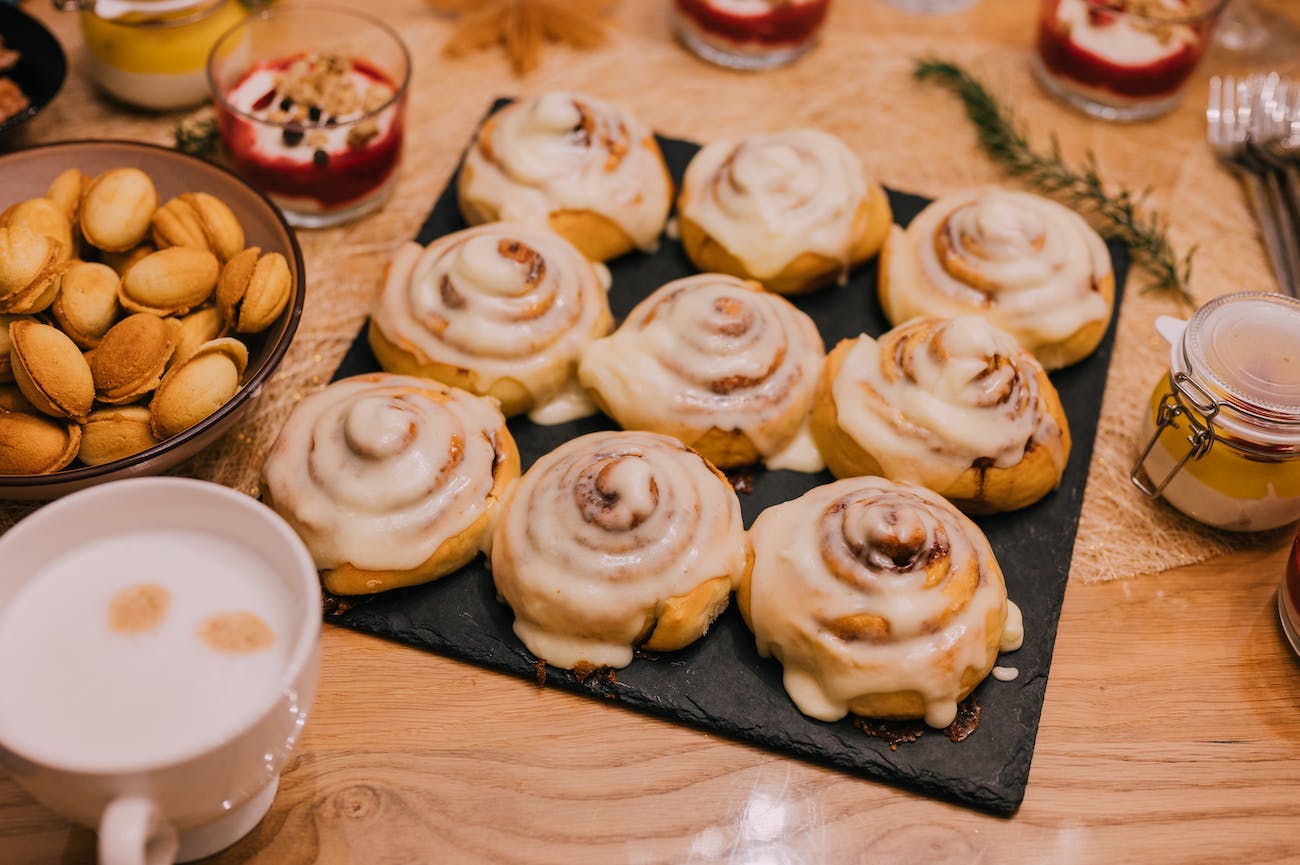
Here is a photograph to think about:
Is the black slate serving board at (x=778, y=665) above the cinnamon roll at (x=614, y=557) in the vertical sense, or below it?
below

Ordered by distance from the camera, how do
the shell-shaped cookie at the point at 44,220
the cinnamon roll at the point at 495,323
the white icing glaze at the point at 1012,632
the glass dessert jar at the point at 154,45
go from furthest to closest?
the glass dessert jar at the point at 154,45 < the cinnamon roll at the point at 495,323 < the shell-shaped cookie at the point at 44,220 < the white icing glaze at the point at 1012,632

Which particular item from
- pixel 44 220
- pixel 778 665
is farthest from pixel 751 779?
pixel 44 220

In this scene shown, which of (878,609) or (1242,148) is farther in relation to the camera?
(1242,148)

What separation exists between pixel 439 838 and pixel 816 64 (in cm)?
249

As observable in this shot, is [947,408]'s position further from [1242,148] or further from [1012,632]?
[1242,148]

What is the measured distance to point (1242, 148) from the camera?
3010 millimetres

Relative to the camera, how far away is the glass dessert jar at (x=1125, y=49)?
297 centimetres

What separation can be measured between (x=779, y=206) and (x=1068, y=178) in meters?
0.92

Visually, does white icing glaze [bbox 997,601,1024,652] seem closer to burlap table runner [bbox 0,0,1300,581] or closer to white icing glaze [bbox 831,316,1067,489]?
white icing glaze [bbox 831,316,1067,489]

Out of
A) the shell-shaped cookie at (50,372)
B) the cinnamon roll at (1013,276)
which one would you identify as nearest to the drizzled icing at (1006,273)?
the cinnamon roll at (1013,276)

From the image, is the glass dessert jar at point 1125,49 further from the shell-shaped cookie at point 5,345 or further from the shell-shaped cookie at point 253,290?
the shell-shaped cookie at point 5,345

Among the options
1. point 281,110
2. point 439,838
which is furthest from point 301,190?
point 439,838

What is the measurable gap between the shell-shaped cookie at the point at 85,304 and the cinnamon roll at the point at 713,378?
A: 909 mm

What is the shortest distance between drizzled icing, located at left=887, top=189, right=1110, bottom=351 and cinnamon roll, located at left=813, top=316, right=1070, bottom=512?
176 mm
